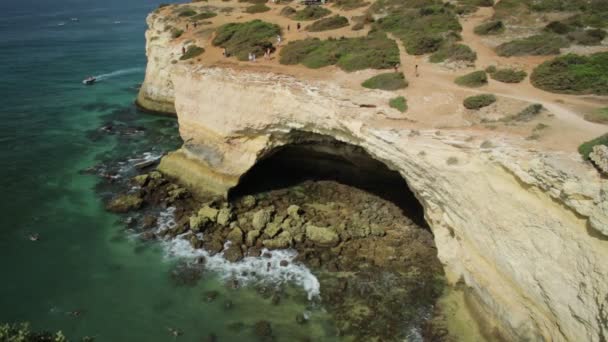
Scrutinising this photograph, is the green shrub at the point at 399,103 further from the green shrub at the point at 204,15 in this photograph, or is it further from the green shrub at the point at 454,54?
the green shrub at the point at 204,15

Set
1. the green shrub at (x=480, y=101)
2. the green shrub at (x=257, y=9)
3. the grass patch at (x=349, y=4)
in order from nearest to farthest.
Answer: the green shrub at (x=480, y=101) → the grass patch at (x=349, y=4) → the green shrub at (x=257, y=9)

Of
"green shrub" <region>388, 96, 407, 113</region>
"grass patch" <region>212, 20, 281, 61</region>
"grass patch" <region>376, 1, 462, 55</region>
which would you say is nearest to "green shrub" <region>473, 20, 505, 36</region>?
"grass patch" <region>376, 1, 462, 55</region>

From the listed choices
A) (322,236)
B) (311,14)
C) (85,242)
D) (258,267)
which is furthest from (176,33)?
(258,267)

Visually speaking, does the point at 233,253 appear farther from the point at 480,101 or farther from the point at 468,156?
the point at 480,101

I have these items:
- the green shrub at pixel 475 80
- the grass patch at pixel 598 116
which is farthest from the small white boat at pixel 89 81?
the grass patch at pixel 598 116

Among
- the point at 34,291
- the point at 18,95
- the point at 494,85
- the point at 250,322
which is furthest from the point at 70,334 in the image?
the point at 18,95

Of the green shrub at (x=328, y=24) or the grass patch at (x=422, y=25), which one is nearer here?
the grass patch at (x=422, y=25)

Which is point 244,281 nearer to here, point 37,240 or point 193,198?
point 193,198
